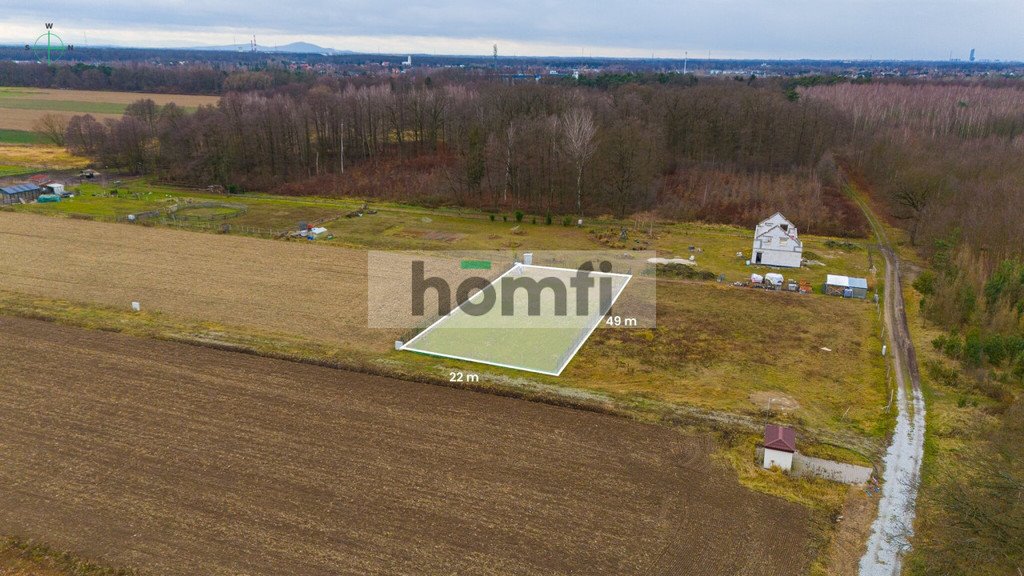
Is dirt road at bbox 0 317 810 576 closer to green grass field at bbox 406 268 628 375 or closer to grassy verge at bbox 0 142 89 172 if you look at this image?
green grass field at bbox 406 268 628 375

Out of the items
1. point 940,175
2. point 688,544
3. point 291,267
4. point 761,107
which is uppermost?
point 761,107

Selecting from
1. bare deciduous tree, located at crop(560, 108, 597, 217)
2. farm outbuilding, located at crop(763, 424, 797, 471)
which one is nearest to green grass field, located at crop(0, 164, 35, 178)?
bare deciduous tree, located at crop(560, 108, 597, 217)

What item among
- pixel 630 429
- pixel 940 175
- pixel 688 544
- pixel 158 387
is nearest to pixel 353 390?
pixel 158 387

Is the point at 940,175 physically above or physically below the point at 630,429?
above

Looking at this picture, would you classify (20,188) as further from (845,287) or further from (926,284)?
(926,284)

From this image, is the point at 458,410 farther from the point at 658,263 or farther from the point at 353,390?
the point at 658,263

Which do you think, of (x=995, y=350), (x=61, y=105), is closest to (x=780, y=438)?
(x=995, y=350)

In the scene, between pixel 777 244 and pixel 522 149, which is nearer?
pixel 777 244
